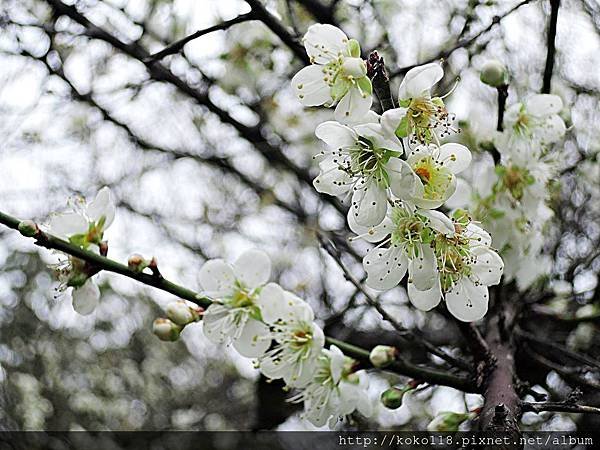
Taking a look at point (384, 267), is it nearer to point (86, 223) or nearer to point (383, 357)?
point (383, 357)

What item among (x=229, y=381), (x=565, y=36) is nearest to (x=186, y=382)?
(x=229, y=381)

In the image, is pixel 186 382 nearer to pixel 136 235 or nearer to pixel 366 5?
pixel 136 235

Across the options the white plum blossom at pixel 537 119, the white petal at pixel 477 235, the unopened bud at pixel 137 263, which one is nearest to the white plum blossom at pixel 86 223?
the unopened bud at pixel 137 263

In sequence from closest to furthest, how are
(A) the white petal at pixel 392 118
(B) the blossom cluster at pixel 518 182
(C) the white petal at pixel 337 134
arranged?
(A) the white petal at pixel 392 118 < (C) the white petal at pixel 337 134 < (B) the blossom cluster at pixel 518 182

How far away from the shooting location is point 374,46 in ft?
6.89

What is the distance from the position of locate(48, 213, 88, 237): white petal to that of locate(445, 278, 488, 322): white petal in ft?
2.01

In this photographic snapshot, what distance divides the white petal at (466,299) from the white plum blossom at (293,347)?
0.27 meters

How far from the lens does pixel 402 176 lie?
0.88 m

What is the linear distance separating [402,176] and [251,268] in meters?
0.48

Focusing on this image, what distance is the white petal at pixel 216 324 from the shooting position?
1.19 m

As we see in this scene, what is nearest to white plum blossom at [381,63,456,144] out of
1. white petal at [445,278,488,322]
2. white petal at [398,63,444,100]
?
white petal at [398,63,444,100]

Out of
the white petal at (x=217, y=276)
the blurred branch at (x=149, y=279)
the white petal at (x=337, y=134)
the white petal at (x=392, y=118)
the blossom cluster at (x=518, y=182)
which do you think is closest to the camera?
the white petal at (x=392, y=118)

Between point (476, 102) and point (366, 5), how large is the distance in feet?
1.62

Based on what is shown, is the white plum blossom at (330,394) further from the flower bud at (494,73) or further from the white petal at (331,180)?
the flower bud at (494,73)
